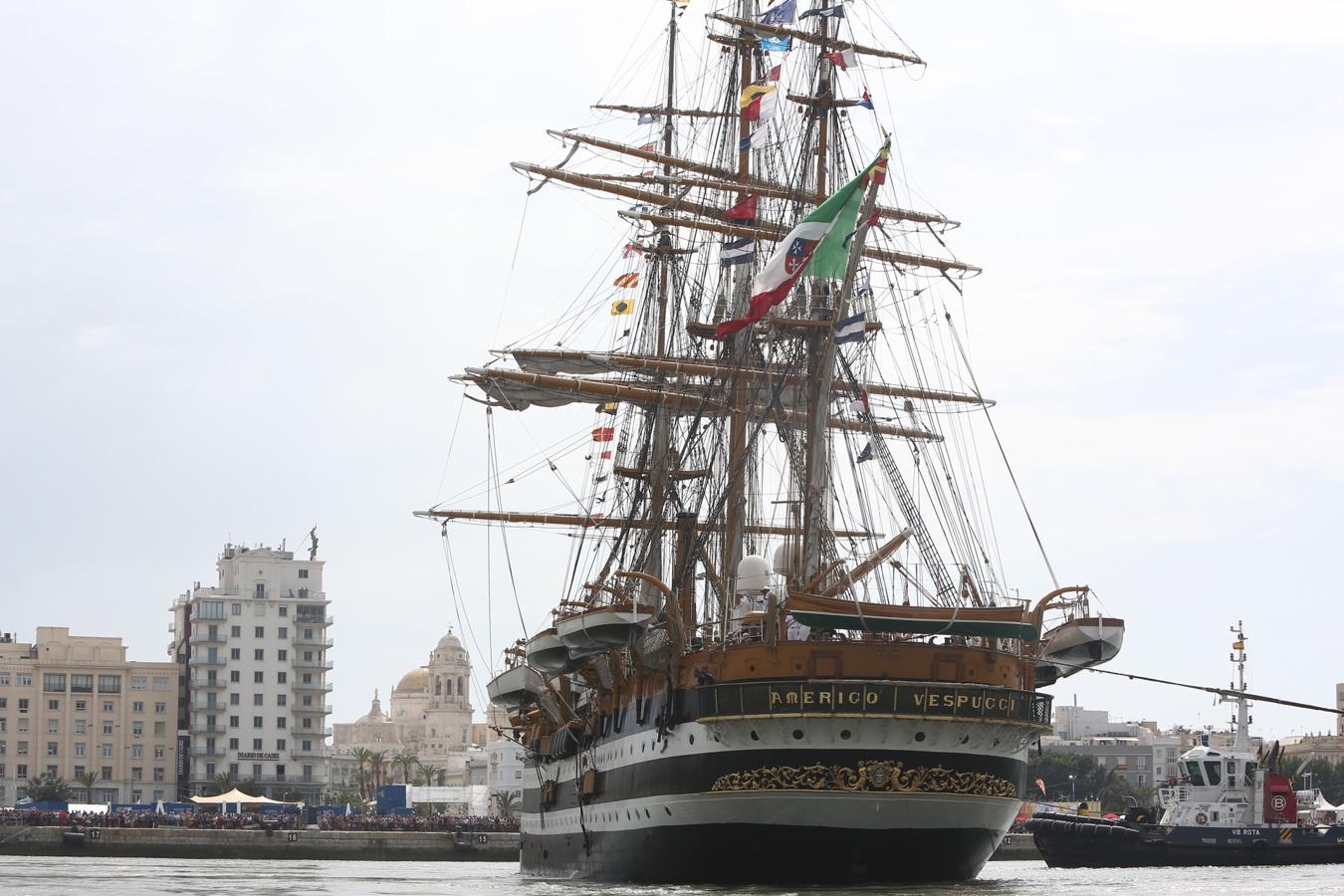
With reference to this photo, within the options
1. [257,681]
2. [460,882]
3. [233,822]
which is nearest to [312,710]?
[257,681]

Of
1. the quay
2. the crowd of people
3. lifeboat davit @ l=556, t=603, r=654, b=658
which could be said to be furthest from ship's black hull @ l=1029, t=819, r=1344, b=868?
the crowd of people

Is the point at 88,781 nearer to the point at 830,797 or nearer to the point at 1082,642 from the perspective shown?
the point at 1082,642

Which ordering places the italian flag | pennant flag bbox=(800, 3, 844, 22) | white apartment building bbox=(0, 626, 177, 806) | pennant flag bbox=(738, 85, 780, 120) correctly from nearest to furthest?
the italian flag
pennant flag bbox=(800, 3, 844, 22)
pennant flag bbox=(738, 85, 780, 120)
white apartment building bbox=(0, 626, 177, 806)

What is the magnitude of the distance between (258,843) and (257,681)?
57.4 m

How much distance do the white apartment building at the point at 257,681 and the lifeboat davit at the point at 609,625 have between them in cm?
10871

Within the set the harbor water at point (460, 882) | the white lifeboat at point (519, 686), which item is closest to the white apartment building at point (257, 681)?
the harbor water at point (460, 882)

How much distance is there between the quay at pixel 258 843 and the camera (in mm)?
101125

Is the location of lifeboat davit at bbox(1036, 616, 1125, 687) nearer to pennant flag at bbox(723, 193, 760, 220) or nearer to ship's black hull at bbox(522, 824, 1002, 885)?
ship's black hull at bbox(522, 824, 1002, 885)

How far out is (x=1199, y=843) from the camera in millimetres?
78062

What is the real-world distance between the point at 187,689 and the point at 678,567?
109 meters

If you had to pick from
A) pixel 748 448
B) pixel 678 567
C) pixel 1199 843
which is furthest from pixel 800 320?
pixel 1199 843

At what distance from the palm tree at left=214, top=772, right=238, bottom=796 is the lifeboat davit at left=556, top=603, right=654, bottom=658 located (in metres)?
103

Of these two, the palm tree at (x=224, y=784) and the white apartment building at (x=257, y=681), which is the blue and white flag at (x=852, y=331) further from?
the white apartment building at (x=257, y=681)

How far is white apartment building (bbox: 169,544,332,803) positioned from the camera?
158 meters
